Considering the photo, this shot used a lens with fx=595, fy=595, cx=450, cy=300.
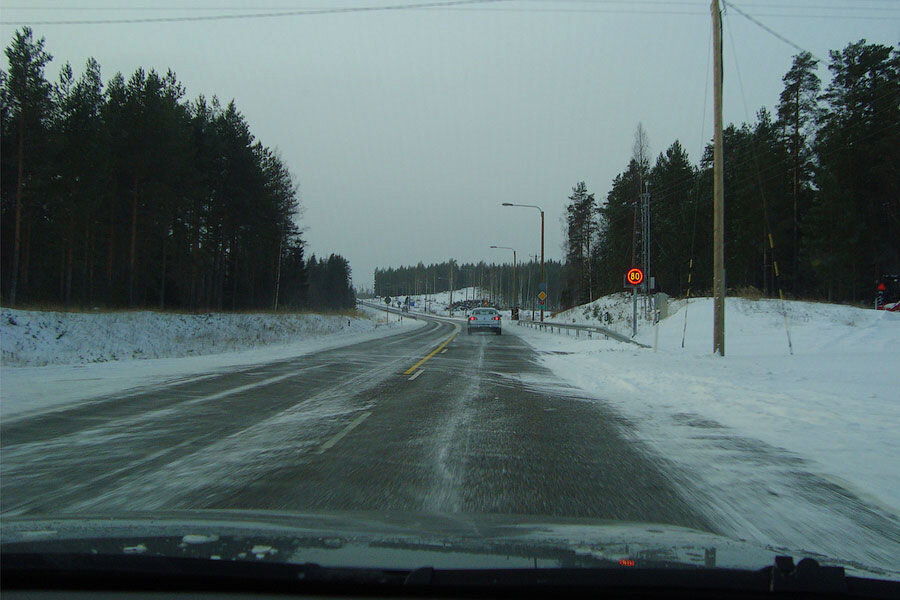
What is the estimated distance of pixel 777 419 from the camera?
8.41 m

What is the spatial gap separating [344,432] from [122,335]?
25.2 meters

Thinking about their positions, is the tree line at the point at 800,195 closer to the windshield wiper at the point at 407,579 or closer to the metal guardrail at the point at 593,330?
the metal guardrail at the point at 593,330

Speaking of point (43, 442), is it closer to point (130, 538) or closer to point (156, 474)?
point (156, 474)

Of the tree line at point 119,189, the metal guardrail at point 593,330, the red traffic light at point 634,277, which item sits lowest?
the metal guardrail at point 593,330

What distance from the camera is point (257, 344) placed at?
32.2 meters

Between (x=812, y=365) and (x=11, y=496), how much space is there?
15.9 metres

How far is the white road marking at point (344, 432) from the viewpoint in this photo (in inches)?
258

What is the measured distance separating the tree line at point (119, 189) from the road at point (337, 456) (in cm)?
2903

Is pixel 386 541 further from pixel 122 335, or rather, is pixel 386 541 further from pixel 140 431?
pixel 122 335

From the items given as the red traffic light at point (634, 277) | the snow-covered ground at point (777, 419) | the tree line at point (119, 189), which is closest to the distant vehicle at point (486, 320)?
the red traffic light at point (634, 277)

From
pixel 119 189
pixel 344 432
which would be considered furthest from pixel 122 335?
pixel 344 432

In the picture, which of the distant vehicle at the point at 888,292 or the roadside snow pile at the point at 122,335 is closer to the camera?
the roadside snow pile at the point at 122,335

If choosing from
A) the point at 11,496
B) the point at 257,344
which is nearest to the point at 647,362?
the point at 11,496

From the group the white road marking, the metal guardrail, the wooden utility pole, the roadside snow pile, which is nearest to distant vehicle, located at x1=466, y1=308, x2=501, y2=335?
the metal guardrail
